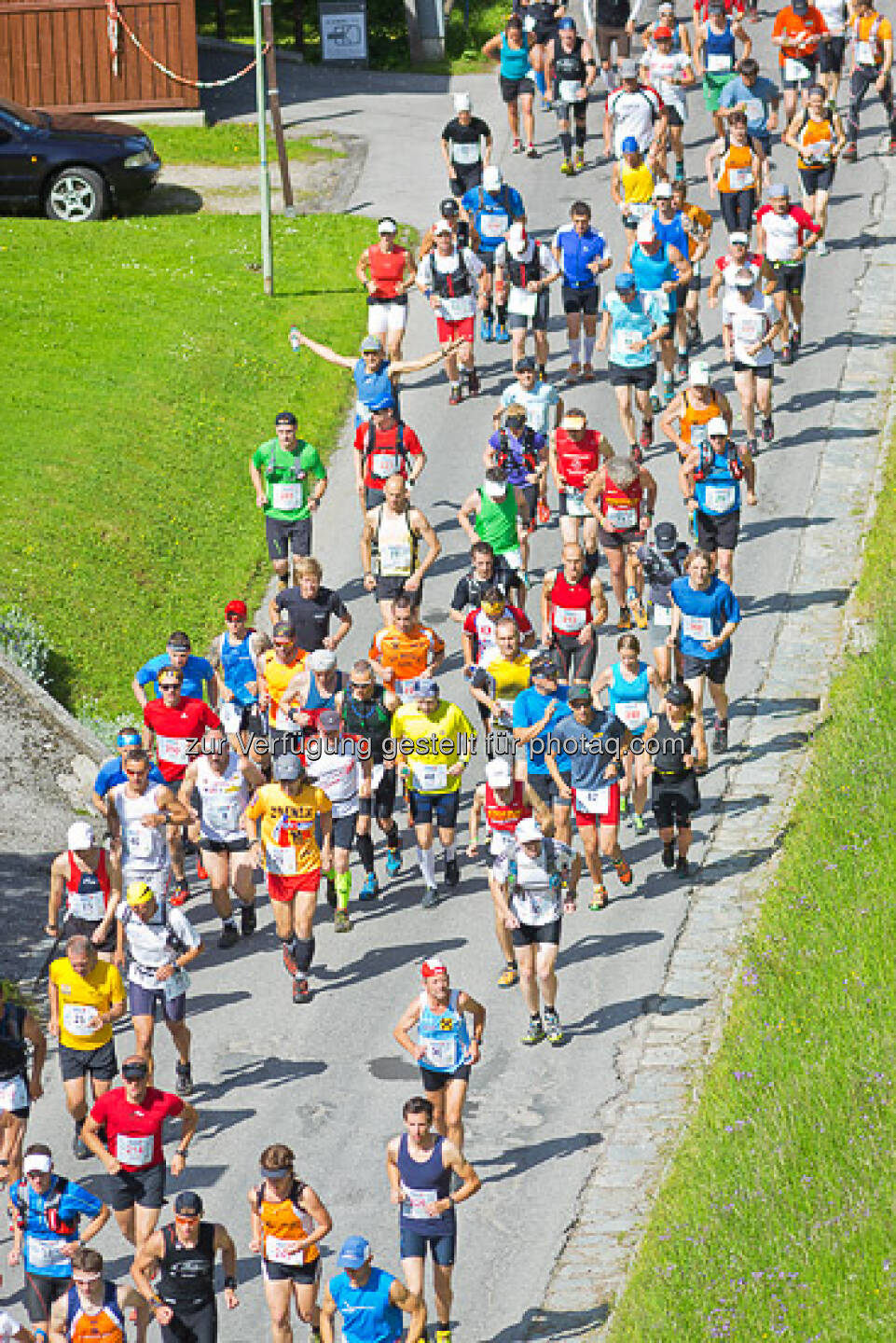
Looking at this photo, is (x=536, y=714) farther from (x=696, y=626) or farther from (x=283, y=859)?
(x=283, y=859)

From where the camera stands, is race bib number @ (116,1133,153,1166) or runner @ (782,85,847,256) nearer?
race bib number @ (116,1133,153,1166)

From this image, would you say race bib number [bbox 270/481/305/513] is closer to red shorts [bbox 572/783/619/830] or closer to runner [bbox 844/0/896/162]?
red shorts [bbox 572/783/619/830]

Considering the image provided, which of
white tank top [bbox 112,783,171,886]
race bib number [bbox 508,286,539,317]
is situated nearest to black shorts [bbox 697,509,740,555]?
race bib number [bbox 508,286,539,317]

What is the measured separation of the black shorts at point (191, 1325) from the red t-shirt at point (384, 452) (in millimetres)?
10234

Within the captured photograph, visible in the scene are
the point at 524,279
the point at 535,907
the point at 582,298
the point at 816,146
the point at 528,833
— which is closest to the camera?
the point at 528,833

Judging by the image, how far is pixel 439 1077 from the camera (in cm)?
1541

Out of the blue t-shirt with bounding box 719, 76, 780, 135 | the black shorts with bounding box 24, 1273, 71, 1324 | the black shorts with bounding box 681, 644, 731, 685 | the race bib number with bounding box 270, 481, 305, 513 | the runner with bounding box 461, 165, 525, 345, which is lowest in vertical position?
the black shorts with bounding box 24, 1273, 71, 1324

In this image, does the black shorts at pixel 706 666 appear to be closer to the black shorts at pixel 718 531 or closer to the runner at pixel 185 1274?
the black shorts at pixel 718 531

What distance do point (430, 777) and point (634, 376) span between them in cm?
709

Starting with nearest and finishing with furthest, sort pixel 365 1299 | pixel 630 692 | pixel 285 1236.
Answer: pixel 365 1299 → pixel 285 1236 → pixel 630 692

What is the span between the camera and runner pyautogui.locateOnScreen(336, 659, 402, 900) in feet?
61.5

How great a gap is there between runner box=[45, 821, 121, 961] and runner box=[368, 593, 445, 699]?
10.6 feet

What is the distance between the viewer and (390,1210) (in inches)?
613

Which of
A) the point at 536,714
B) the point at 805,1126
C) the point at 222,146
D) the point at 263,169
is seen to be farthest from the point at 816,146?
the point at 805,1126
